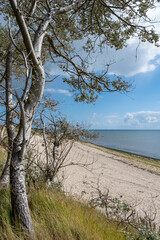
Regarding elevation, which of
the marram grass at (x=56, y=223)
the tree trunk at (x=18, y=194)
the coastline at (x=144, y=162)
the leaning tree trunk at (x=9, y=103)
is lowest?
the coastline at (x=144, y=162)

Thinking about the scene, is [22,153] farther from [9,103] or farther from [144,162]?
[144,162]

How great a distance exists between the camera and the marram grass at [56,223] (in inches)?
95.5

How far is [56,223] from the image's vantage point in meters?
2.67

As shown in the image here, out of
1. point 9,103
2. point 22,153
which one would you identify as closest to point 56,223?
point 22,153

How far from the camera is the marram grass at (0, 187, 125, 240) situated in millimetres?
2426

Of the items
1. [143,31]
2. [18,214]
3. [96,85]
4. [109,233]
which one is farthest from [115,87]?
[18,214]

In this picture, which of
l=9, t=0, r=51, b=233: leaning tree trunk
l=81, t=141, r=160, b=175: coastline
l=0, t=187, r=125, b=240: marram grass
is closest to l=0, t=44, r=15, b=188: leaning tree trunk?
l=9, t=0, r=51, b=233: leaning tree trunk

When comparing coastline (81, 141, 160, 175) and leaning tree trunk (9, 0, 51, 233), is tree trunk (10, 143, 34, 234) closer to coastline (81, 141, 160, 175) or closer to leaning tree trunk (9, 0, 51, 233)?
leaning tree trunk (9, 0, 51, 233)

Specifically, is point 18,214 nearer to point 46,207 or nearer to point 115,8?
point 46,207

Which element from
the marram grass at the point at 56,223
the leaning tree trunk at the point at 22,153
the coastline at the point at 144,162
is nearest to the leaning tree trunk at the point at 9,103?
the leaning tree trunk at the point at 22,153

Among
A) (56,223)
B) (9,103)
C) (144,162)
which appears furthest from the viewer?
(144,162)

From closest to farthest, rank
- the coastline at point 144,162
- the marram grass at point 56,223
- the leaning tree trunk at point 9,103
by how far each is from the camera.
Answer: the marram grass at point 56,223 < the leaning tree trunk at point 9,103 < the coastline at point 144,162

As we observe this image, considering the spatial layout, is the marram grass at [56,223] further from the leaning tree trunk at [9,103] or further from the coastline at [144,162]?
the coastline at [144,162]

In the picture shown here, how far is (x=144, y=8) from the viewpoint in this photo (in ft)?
14.6
